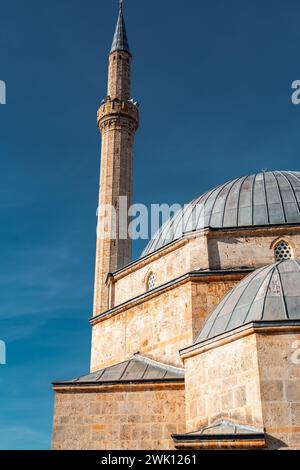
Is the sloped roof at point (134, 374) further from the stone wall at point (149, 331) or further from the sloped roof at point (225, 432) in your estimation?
the sloped roof at point (225, 432)

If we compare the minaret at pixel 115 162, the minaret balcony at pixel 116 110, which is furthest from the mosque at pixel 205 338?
the minaret balcony at pixel 116 110

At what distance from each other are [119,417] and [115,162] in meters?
12.5

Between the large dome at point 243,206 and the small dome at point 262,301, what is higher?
the large dome at point 243,206

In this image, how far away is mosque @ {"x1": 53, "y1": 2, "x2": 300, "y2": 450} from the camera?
732cm

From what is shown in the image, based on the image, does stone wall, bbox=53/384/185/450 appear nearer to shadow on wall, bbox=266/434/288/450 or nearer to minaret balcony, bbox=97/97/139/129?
shadow on wall, bbox=266/434/288/450

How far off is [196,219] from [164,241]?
0.99 meters

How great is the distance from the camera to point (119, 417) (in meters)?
9.83

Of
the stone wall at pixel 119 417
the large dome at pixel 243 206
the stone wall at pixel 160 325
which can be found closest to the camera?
the stone wall at pixel 119 417

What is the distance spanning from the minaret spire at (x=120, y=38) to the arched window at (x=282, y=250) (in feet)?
48.8

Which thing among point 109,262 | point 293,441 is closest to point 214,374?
point 293,441

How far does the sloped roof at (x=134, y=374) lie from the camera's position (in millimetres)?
10086

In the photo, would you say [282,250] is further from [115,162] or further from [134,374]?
[115,162]

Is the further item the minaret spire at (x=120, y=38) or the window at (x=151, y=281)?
the minaret spire at (x=120, y=38)
